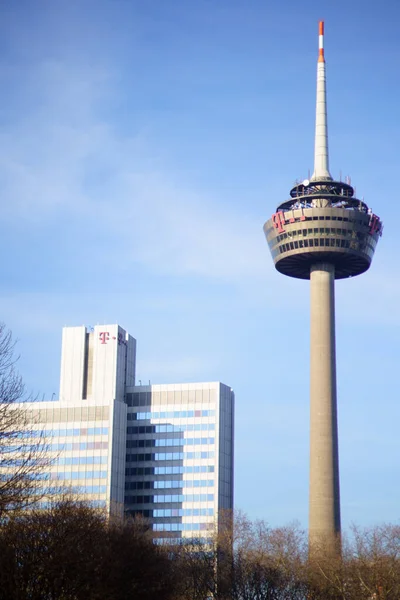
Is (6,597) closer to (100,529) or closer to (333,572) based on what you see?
(100,529)

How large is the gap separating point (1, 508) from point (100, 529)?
31349mm

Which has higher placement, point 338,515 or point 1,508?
point 338,515

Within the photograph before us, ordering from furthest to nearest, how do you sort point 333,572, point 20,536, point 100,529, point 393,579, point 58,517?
point 333,572
point 393,579
point 100,529
point 58,517
point 20,536

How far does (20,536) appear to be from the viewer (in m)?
83.2

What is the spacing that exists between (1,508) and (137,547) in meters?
38.6

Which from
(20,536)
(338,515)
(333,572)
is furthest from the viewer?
(338,515)

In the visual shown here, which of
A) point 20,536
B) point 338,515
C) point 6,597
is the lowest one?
point 6,597

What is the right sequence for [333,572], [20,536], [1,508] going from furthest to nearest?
[333,572]
[20,536]
[1,508]

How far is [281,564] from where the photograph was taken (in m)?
139

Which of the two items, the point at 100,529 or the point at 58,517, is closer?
the point at 58,517

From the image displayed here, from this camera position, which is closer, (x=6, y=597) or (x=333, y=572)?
(x=6, y=597)

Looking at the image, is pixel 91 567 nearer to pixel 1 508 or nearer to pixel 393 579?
pixel 1 508

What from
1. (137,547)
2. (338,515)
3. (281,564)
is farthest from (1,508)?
(338,515)

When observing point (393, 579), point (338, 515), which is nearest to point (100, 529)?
point (393, 579)
